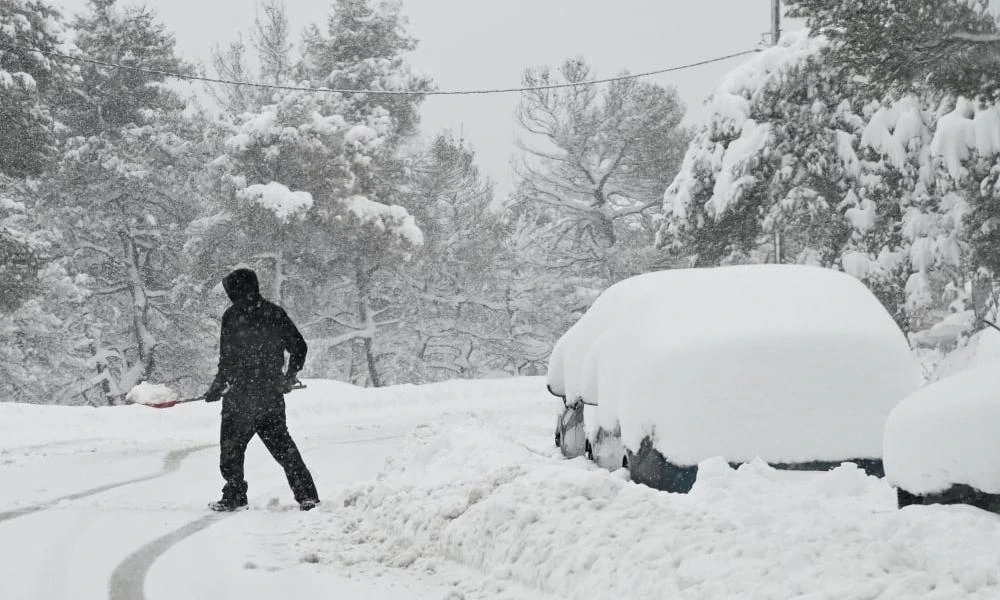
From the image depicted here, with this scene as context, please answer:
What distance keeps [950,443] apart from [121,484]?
7048 millimetres

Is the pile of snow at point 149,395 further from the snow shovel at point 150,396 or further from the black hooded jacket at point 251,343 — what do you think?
the black hooded jacket at point 251,343

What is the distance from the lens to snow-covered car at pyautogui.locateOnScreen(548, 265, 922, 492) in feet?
20.7

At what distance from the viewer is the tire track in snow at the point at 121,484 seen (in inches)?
275

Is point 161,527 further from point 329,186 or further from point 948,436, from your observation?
point 329,186

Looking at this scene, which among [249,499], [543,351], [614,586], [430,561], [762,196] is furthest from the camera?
[543,351]

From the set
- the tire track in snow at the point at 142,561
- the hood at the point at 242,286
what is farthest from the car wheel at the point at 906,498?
the hood at the point at 242,286

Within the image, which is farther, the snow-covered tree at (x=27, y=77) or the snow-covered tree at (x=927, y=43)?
the snow-covered tree at (x=27, y=77)

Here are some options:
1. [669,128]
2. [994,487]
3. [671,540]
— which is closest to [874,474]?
[994,487]

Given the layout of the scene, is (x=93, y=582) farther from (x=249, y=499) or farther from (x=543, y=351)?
(x=543, y=351)

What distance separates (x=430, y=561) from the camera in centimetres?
524

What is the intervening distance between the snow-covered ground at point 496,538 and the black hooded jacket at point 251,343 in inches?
35.2

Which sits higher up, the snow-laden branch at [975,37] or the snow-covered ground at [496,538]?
the snow-laden branch at [975,37]

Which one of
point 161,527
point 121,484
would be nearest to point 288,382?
point 161,527

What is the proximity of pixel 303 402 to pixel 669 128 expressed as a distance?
18475mm
